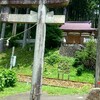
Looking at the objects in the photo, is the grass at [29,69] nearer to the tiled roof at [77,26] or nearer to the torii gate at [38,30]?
the tiled roof at [77,26]

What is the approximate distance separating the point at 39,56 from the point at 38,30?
3.09 ft

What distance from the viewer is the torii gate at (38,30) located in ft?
31.4

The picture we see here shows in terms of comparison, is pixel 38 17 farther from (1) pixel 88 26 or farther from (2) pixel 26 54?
(1) pixel 88 26

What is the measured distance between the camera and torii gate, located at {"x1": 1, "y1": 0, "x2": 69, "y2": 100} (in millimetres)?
9573

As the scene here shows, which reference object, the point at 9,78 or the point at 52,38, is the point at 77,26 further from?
the point at 9,78

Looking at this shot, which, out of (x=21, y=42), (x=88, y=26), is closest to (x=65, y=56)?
(x=21, y=42)

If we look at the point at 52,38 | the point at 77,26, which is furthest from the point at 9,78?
the point at 77,26

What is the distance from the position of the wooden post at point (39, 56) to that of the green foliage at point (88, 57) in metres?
19.8

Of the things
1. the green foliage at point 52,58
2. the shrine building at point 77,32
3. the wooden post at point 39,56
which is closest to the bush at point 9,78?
the green foliage at point 52,58

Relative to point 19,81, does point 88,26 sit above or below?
above

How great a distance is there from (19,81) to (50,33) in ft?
35.8

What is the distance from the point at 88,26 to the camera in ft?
142

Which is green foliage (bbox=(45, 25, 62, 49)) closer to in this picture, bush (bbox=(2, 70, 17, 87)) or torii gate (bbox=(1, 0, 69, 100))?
bush (bbox=(2, 70, 17, 87))

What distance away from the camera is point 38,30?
993cm
